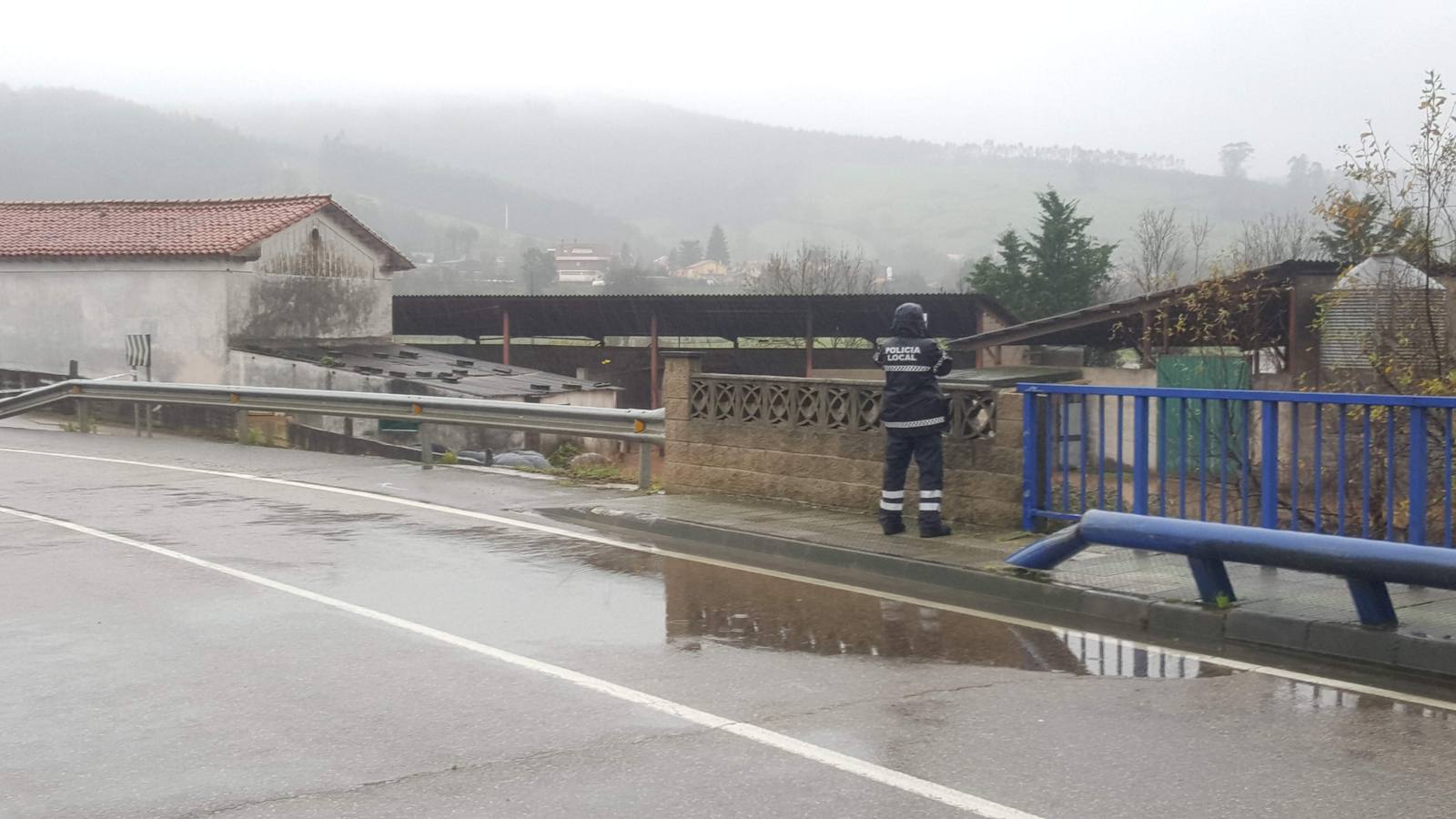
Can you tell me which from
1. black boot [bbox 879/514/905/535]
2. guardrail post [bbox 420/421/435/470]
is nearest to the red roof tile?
guardrail post [bbox 420/421/435/470]

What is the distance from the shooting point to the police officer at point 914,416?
34.5 ft

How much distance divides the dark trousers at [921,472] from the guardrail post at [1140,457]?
144 centimetres

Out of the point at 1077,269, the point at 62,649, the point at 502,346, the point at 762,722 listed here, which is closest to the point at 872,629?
the point at 762,722

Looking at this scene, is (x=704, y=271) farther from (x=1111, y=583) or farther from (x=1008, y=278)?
(x=1111, y=583)

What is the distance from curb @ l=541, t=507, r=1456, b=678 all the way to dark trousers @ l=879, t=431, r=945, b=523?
68cm

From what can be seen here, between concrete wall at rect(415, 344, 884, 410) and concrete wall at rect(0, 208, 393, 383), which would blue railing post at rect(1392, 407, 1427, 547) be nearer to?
concrete wall at rect(415, 344, 884, 410)

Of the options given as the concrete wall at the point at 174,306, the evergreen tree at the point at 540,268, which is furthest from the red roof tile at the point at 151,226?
the evergreen tree at the point at 540,268

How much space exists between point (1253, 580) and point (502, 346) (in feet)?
145

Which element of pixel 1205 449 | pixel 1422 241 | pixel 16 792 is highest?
pixel 1422 241

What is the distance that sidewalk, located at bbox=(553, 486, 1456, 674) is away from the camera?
7297mm

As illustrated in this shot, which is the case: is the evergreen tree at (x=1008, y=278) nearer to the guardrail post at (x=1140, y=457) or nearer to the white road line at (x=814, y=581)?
the white road line at (x=814, y=581)

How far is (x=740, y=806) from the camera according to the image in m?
5.05

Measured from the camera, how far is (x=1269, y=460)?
8.77 metres

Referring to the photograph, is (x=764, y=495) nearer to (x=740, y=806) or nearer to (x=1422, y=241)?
(x=1422, y=241)
